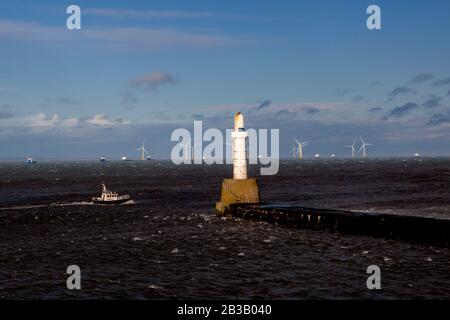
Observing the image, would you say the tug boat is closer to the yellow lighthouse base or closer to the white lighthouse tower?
the yellow lighthouse base

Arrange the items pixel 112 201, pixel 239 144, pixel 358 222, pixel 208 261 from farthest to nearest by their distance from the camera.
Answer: pixel 112 201 → pixel 239 144 → pixel 358 222 → pixel 208 261

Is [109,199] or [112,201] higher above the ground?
[109,199]

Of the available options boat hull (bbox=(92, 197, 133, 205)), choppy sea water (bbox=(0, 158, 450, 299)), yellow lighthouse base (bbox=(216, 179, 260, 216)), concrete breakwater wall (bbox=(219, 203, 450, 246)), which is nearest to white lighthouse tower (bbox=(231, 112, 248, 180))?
yellow lighthouse base (bbox=(216, 179, 260, 216))

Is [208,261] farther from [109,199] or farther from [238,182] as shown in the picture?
[109,199]

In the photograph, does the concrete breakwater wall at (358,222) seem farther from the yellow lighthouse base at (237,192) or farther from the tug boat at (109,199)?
the tug boat at (109,199)

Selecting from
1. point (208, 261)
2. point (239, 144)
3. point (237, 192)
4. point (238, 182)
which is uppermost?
point (239, 144)

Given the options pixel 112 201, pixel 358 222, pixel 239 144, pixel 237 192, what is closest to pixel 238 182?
pixel 237 192
